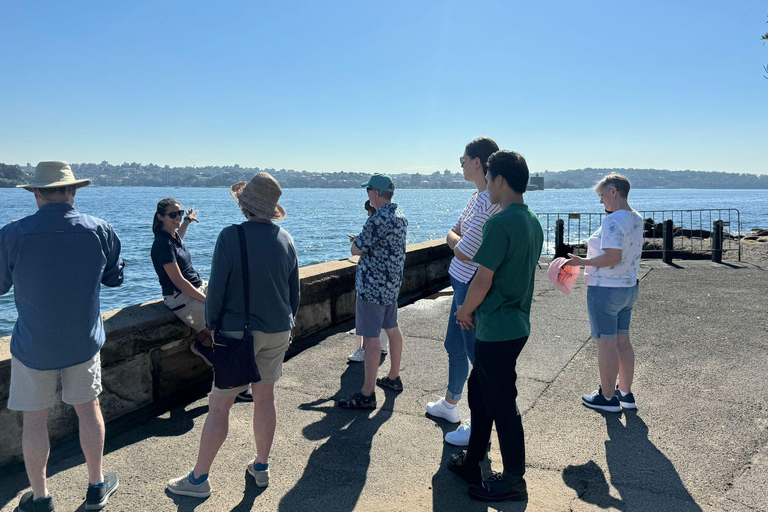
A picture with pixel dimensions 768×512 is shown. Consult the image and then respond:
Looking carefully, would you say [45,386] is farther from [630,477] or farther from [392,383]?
[630,477]

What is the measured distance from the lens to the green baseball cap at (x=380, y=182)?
4.49 meters

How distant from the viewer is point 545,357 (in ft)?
18.9

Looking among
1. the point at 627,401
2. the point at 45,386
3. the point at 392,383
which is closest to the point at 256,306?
the point at 45,386

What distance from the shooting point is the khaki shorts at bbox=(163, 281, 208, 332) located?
4695 millimetres

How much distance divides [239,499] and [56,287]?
1495 millimetres

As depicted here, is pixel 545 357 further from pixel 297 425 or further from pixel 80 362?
pixel 80 362

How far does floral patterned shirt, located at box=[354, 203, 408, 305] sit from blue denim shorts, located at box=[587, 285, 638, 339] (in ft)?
4.96

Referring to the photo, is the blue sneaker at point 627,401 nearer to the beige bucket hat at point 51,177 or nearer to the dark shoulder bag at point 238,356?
the dark shoulder bag at point 238,356

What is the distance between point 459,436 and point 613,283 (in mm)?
1605

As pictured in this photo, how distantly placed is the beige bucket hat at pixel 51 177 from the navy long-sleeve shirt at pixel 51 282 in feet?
0.36

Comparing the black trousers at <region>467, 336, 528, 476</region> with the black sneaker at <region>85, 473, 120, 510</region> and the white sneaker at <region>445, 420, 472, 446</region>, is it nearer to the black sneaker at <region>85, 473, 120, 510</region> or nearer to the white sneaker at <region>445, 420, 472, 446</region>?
the white sneaker at <region>445, 420, 472, 446</region>

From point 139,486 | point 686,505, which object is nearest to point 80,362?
point 139,486

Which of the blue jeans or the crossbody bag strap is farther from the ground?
the crossbody bag strap

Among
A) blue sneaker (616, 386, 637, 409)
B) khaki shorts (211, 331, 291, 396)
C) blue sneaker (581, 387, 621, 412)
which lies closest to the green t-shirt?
khaki shorts (211, 331, 291, 396)
